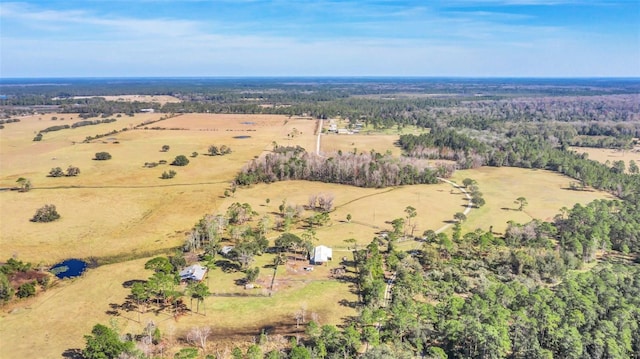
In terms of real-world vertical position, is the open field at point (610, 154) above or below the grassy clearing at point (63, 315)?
above

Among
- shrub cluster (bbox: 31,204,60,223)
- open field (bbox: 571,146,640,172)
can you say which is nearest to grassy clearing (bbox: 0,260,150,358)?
shrub cluster (bbox: 31,204,60,223)

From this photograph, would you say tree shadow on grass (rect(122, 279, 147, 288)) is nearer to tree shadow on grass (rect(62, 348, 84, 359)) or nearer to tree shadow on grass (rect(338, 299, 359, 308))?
tree shadow on grass (rect(62, 348, 84, 359))

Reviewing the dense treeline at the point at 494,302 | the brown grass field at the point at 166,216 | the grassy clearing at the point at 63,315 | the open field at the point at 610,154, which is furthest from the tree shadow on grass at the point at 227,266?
the open field at the point at 610,154

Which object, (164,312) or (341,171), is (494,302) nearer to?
(164,312)

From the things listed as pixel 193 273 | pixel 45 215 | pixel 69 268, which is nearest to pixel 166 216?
pixel 45 215

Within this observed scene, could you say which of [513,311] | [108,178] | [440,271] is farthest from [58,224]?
[513,311]

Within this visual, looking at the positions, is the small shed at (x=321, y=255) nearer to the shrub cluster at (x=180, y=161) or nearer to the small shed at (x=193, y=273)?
the small shed at (x=193, y=273)
